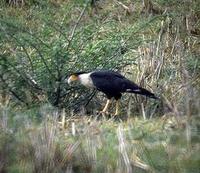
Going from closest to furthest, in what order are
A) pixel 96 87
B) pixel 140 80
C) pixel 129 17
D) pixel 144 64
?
pixel 96 87 < pixel 140 80 < pixel 144 64 < pixel 129 17

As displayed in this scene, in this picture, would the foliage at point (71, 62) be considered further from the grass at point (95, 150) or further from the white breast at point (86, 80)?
the grass at point (95, 150)

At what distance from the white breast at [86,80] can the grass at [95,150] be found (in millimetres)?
1686

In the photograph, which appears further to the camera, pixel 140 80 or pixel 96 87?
pixel 140 80

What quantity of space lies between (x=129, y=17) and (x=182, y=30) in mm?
2436

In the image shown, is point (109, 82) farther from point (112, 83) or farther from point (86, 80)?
point (86, 80)

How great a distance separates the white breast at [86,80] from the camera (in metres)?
8.02

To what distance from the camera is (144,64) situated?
9500 millimetres

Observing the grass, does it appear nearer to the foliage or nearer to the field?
the field

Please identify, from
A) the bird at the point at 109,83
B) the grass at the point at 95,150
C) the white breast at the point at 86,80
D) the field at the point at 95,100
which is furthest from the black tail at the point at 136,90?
the grass at the point at 95,150

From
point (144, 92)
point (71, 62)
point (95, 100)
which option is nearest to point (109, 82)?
point (144, 92)

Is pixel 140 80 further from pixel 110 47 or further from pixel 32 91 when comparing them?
pixel 32 91

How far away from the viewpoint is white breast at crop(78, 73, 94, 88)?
802cm

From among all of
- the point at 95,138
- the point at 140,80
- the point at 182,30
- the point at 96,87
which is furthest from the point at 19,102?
the point at 182,30

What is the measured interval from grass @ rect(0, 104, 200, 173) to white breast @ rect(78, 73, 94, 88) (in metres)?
1.69
